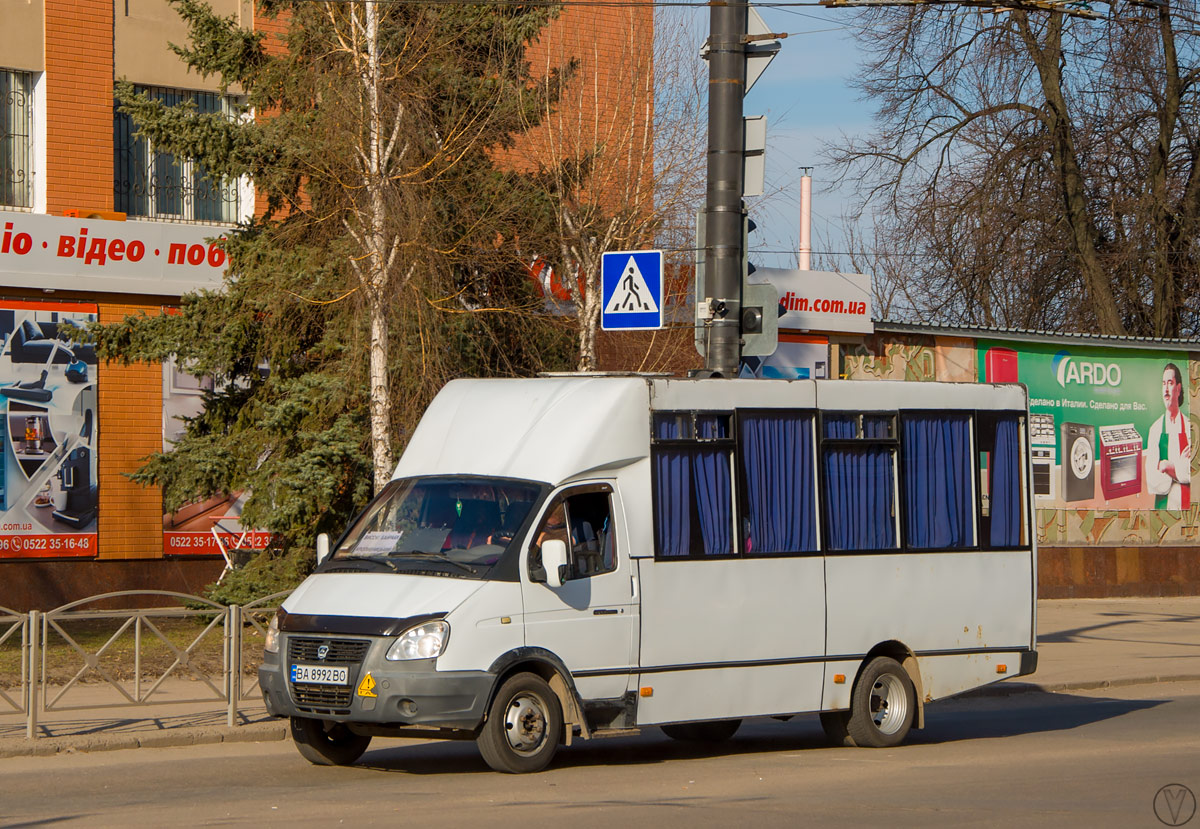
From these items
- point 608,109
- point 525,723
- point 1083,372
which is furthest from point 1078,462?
point 525,723

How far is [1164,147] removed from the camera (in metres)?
32.1

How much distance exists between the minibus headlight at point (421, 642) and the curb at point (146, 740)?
296cm

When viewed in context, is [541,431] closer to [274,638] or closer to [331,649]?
[331,649]

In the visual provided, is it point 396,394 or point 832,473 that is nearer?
point 832,473

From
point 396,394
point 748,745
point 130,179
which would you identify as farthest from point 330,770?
point 130,179

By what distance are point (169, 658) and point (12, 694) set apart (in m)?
1.59

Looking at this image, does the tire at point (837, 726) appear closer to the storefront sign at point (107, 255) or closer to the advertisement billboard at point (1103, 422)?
the storefront sign at point (107, 255)

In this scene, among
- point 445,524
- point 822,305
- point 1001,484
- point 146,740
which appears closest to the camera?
point 445,524

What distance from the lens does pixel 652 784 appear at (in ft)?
33.9

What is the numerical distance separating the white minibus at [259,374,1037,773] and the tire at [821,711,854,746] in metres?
0.03

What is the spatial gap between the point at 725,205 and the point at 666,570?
384 cm

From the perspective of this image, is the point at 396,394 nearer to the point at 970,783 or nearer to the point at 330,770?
the point at 330,770

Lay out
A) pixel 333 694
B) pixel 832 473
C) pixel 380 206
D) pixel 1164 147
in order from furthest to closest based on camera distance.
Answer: pixel 1164 147 → pixel 380 206 → pixel 832 473 → pixel 333 694

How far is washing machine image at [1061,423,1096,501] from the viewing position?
93.7 ft
